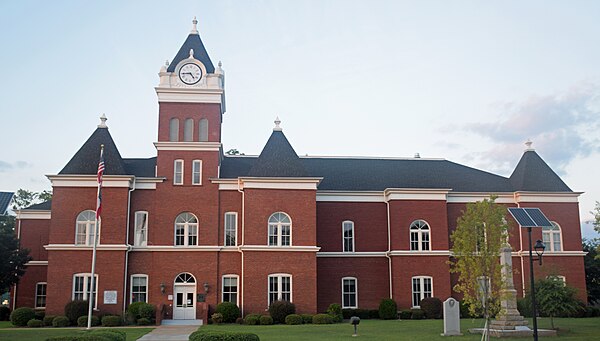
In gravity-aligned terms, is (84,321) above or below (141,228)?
below

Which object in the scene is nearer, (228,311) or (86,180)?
(228,311)

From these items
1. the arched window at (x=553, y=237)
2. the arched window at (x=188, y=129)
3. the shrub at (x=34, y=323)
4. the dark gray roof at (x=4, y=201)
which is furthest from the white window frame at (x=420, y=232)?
the dark gray roof at (x=4, y=201)

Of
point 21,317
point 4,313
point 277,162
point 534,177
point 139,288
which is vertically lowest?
point 4,313

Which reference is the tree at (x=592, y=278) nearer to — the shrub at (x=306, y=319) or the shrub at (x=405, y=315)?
the shrub at (x=405, y=315)

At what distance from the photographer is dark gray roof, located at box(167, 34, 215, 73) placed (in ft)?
139

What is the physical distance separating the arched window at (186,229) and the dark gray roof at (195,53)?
9959 millimetres

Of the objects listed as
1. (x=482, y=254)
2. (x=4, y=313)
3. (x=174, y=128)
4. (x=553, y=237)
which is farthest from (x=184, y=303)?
(x=553, y=237)

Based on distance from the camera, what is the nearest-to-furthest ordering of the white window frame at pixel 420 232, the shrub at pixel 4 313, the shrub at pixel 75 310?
the shrub at pixel 75 310 → the white window frame at pixel 420 232 → the shrub at pixel 4 313

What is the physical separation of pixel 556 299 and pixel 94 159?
93.6ft

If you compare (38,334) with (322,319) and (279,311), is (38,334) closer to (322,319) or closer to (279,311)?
(279,311)

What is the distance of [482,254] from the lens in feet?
79.1

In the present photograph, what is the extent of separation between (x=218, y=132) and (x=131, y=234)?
8.71m

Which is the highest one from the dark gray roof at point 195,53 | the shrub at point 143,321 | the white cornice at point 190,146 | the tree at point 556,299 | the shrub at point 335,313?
the dark gray roof at point 195,53

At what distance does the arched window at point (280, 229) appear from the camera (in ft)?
131
